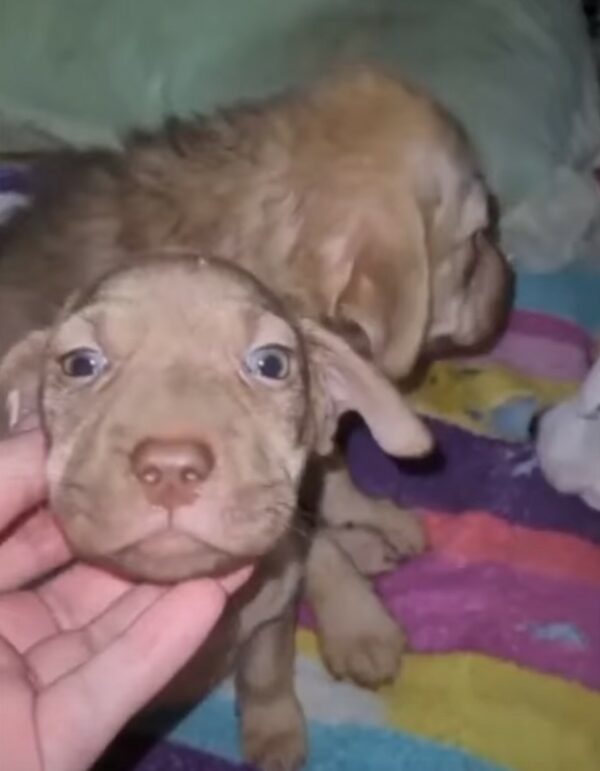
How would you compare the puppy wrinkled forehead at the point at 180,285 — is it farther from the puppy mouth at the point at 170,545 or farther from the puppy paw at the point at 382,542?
the puppy paw at the point at 382,542

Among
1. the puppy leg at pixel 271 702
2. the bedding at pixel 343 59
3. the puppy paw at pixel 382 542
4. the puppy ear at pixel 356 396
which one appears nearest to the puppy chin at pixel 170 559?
the puppy ear at pixel 356 396

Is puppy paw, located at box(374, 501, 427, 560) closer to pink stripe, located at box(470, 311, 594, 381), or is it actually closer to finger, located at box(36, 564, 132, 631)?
pink stripe, located at box(470, 311, 594, 381)

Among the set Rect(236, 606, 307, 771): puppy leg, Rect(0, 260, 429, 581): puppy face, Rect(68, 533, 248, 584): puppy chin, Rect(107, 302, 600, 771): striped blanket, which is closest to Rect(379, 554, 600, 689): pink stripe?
Rect(107, 302, 600, 771): striped blanket

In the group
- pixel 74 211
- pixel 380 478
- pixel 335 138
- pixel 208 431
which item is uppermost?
pixel 208 431

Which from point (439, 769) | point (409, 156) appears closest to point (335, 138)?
point (409, 156)

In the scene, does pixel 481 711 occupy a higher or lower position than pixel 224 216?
lower

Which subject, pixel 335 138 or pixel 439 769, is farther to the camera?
pixel 335 138

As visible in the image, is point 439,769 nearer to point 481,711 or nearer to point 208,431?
point 481,711

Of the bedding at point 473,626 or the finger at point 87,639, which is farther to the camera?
the bedding at point 473,626

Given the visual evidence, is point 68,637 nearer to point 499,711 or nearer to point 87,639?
point 87,639
